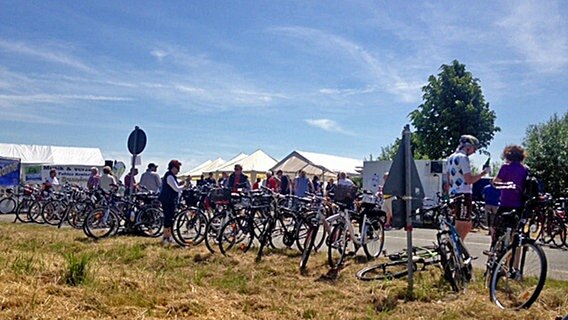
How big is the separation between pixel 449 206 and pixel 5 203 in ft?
51.6

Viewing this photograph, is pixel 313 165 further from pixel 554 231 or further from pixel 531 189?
pixel 531 189

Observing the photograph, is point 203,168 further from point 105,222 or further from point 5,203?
point 105,222

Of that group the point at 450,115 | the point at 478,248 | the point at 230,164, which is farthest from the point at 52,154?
the point at 478,248

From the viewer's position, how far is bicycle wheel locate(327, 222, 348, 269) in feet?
25.9

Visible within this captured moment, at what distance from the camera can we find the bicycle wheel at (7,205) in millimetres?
17188

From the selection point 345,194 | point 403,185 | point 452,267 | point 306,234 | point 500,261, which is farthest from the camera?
point 306,234

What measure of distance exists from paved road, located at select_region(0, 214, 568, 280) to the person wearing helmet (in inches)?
66.3

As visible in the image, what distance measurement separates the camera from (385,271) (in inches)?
292

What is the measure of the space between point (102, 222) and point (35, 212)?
5366 mm

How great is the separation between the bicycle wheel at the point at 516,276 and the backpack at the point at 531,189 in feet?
3.38

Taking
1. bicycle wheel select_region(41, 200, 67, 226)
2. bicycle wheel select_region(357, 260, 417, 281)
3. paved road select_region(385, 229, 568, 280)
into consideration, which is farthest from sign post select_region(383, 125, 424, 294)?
bicycle wheel select_region(41, 200, 67, 226)

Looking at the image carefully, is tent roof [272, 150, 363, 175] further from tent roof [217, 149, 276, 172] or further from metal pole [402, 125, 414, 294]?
metal pole [402, 125, 414, 294]

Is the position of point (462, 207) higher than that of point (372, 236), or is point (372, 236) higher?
point (462, 207)

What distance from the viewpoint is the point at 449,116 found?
27.9 meters
